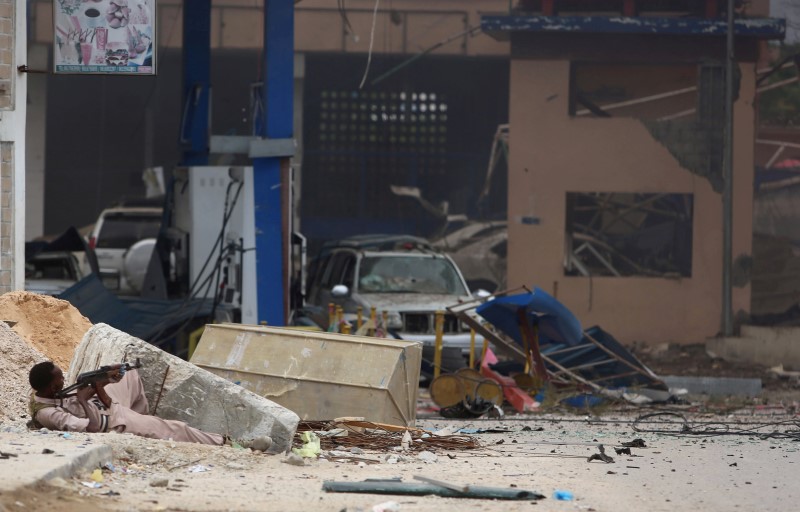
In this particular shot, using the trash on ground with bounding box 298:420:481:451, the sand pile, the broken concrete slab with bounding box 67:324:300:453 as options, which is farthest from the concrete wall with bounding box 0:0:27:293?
the trash on ground with bounding box 298:420:481:451

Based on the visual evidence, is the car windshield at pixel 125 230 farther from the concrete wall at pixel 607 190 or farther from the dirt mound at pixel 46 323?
the dirt mound at pixel 46 323

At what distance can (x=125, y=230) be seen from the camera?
1095 inches

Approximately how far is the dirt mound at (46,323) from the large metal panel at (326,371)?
1405mm

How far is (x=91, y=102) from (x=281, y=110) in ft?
36.5

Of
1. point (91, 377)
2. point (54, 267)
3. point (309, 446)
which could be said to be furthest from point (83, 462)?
point (54, 267)

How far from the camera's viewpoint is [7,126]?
15102mm

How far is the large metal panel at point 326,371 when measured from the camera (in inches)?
526

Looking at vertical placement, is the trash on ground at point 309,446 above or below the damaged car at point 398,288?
below

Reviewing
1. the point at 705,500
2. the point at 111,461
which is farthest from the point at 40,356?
the point at 705,500

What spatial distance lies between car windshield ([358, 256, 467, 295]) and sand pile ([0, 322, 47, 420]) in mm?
8741

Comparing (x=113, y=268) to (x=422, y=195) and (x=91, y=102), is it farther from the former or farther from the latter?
(x=422, y=195)

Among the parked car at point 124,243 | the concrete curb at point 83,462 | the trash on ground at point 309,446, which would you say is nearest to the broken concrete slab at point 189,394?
the trash on ground at point 309,446

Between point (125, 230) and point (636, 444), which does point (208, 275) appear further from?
point (636, 444)

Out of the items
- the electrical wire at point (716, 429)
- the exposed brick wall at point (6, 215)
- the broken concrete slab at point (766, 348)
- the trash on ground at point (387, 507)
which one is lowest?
the broken concrete slab at point (766, 348)
